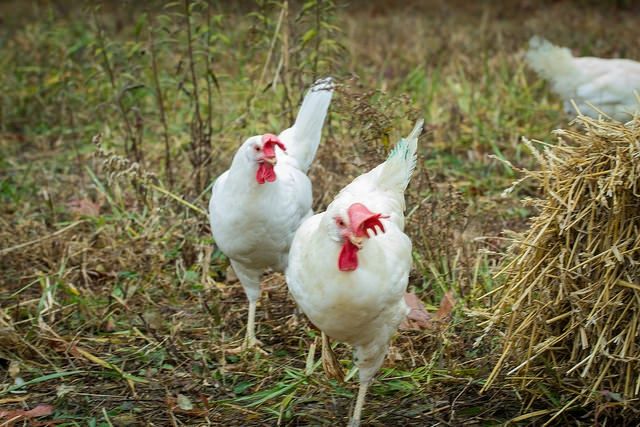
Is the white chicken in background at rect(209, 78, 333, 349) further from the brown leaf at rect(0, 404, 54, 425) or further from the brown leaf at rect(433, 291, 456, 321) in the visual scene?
the brown leaf at rect(0, 404, 54, 425)

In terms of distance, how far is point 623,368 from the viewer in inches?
126

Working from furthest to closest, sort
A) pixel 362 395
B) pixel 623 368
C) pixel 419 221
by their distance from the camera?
pixel 419 221, pixel 362 395, pixel 623 368

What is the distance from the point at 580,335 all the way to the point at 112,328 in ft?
7.54

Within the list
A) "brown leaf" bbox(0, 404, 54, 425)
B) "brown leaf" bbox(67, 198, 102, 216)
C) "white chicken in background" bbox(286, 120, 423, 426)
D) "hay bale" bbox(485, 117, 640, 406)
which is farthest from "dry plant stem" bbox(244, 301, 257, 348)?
"brown leaf" bbox(67, 198, 102, 216)

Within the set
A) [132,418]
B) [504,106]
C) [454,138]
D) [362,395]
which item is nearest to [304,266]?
[362,395]

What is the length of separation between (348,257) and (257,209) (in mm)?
977

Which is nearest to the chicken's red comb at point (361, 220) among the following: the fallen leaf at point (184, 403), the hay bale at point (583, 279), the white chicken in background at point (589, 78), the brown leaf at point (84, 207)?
the hay bale at point (583, 279)

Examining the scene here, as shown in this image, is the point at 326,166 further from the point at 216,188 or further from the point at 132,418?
the point at 132,418

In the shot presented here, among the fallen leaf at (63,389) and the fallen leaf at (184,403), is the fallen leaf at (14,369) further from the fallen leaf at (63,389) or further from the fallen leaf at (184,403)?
the fallen leaf at (184,403)

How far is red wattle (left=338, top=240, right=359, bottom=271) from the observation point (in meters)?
3.06

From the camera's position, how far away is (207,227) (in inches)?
206

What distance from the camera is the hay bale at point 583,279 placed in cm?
318

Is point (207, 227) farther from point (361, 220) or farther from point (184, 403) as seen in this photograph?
point (361, 220)

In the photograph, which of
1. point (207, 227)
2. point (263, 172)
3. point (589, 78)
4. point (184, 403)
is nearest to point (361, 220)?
point (263, 172)
